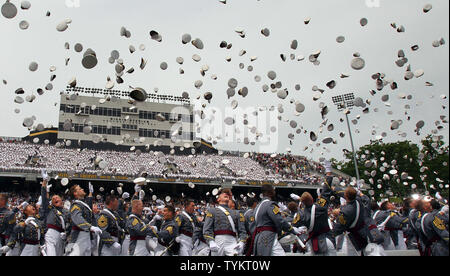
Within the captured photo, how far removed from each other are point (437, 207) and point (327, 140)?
661 cm

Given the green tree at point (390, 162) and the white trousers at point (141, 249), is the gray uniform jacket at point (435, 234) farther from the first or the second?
the green tree at point (390, 162)

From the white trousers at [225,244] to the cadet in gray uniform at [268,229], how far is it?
90 centimetres

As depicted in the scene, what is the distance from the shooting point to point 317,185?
4247 cm

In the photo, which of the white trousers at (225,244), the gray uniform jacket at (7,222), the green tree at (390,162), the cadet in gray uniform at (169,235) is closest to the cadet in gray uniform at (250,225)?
the white trousers at (225,244)

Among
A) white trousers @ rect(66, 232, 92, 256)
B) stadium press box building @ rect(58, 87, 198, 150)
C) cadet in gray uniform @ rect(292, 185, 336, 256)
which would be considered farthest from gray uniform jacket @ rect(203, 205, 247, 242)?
stadium press box building @ rect(58, 87, 198, 150)

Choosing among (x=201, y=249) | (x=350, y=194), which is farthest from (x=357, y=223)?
(x=201, y=249)

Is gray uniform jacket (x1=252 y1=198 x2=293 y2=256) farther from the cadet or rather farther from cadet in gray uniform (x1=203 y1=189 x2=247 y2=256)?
the cadet

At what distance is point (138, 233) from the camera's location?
337 inches

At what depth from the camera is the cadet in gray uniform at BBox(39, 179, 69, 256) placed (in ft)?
27.1

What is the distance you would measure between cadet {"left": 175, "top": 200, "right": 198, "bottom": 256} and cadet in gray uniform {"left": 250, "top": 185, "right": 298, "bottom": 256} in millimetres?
2352
